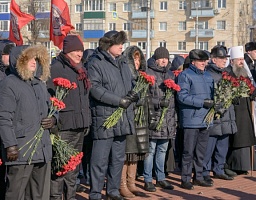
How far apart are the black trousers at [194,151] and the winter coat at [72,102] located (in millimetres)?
2253

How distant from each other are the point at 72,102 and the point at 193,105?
7.71 ft

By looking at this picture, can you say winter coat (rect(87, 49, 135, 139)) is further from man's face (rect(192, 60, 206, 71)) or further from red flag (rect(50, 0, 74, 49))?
red flag (rect(50, 0, 74, 49))

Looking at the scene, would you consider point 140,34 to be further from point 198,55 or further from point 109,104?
point 109,104

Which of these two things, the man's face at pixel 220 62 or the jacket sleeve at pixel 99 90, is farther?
the man's face at pixel 220 62

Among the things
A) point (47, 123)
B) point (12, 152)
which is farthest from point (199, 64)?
point (12, 152)

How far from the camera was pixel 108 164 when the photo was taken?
768 cm

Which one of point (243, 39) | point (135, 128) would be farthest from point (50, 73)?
point (243, 39)

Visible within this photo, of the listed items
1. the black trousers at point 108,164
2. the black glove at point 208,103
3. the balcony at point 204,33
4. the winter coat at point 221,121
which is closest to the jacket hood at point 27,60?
the black trousers at point 108,164

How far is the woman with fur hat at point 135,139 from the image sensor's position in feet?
26.5

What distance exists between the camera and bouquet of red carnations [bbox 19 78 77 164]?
5984mm

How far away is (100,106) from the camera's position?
7344 mm

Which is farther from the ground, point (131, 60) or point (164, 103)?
point (131, 60)

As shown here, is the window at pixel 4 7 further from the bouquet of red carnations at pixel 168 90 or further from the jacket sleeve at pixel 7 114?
the jacket sleeve at pixel 7 114

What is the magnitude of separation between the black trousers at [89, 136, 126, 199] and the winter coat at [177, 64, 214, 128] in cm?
149
